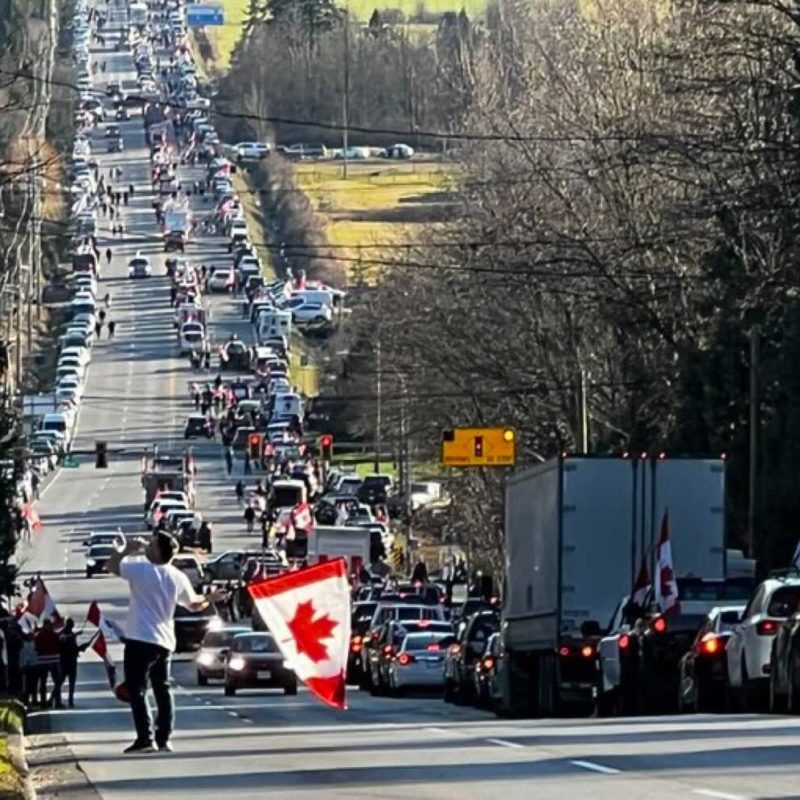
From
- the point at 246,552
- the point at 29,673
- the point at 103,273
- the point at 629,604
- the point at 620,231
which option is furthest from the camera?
the point at 103,273

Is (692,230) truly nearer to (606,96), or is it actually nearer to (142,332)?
(606,96)

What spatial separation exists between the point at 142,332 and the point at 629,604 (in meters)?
118

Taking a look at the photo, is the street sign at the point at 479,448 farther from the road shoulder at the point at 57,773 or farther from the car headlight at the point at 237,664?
the road shoulder at the point at 57,773

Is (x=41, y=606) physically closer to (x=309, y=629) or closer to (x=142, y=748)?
(x=142, y=748)

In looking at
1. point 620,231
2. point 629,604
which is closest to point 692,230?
point 620,231

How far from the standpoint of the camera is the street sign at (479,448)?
65312 mm

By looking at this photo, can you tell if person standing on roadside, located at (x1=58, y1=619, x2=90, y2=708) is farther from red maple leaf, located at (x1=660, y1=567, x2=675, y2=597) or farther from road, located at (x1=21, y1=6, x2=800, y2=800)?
red maple leaf, located at (x1=660, y1=567, x2=675, y2=597)

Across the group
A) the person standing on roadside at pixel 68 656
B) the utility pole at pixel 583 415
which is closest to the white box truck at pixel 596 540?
the person standing on roadside at pixel 68 656

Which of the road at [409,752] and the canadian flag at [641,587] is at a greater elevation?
the canadian flag at [641,587]

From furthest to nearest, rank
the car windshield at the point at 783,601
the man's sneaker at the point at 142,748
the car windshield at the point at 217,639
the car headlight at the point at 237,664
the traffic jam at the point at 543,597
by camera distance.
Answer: the car windshield at the point at 217,639, the car headlight at the point at 237,664, the traffic jam at the point at 543,597, the car windshield at the point at 783,601, the man's sneaker at the point at 142,748

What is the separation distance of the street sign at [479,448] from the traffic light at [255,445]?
42545 millimetres

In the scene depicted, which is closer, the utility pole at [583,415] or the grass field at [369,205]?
the utility pole at [583,415]

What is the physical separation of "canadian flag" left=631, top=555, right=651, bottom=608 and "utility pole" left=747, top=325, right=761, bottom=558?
604 inches

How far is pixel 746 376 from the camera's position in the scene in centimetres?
5653
